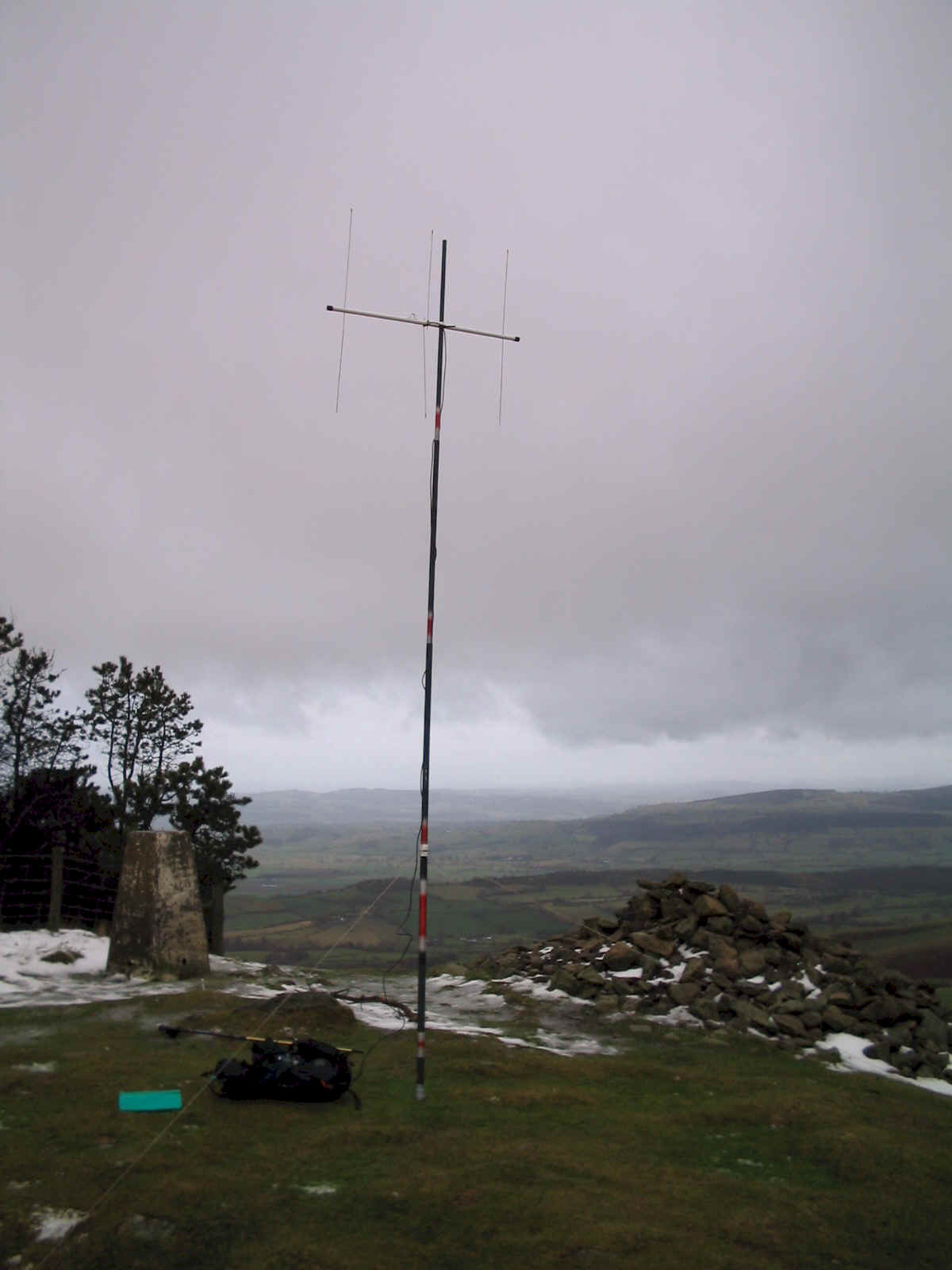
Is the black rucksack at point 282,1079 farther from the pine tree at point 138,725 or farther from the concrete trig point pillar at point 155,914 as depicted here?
the pine tree at point 138,725

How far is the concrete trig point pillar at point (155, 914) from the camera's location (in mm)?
14500

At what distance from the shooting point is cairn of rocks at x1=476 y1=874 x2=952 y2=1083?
12.3m

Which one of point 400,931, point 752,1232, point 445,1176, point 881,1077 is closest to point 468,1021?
point 400,931

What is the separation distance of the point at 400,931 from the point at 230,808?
21725 mm

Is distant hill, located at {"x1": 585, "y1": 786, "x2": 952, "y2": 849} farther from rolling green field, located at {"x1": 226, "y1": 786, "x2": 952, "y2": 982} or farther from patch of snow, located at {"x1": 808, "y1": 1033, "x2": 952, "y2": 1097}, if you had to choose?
patch of snow, located at {"x1": 808, "y1": 1033, "x2": 952, "y2": 1097}

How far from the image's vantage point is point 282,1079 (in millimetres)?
8109

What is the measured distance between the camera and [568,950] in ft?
55.0

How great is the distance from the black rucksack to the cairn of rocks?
21.9ft

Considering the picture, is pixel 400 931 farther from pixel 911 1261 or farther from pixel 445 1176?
pixel 911 1261

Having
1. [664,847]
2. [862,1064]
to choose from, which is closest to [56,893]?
[862,1064]

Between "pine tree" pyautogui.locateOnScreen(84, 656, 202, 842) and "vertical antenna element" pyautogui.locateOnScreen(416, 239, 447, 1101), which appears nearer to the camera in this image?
"vertical antenna element" pyautogui.locateOnScreen(416, 239, 447, 1101)

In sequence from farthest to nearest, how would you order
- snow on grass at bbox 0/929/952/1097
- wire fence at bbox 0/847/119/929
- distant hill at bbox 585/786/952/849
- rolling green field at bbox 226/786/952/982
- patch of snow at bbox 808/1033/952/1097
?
distant hill at bbox 585/786/952/849
rolling green field at bbox 226/786/952/982
wire fence at bbox 0/847/119/929
snow on grass at bbox 0/929/952/1097
patch of snow at bbox 808/1033/952/1097

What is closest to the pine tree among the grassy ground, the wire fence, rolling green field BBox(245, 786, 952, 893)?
the wire fence

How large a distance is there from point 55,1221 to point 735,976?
11255 millimetres
